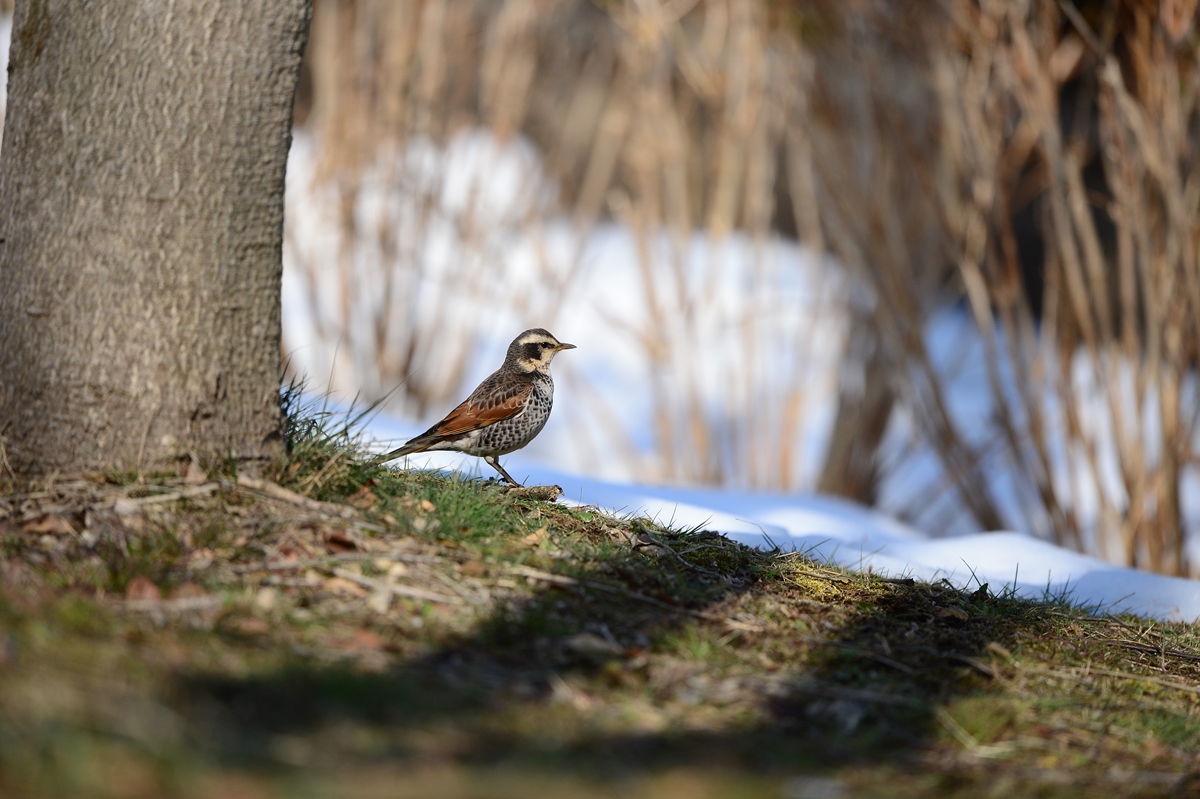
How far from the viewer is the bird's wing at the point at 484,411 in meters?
4.04

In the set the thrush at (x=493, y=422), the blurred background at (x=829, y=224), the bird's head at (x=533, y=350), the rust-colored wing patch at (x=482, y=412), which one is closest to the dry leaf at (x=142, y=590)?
the thrush at (x=493, y=422)

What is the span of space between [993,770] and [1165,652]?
4.27 ft

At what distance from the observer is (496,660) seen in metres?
2.56

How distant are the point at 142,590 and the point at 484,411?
1.64 m

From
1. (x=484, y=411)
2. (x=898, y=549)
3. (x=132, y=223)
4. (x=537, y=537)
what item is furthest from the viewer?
(x=898, y=549)

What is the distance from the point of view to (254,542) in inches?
112

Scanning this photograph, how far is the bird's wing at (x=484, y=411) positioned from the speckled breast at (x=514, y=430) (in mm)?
21

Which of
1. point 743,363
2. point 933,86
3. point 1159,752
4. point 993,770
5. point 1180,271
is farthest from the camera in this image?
point 743,363

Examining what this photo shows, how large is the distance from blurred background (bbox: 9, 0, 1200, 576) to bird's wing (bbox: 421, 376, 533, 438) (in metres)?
1.90

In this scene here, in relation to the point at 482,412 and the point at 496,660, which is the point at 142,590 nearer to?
the point at 496,660

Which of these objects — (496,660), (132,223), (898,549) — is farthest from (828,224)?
(496,660)

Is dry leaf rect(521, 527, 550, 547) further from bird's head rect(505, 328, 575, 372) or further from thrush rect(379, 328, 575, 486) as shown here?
bird's head rect(505, 328, 575, 372)

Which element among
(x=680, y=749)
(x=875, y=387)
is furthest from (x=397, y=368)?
(x=680, y=749)

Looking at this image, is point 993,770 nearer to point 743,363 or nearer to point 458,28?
point 743,363
